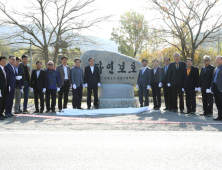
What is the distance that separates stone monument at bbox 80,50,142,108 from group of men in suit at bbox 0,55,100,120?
0.83m

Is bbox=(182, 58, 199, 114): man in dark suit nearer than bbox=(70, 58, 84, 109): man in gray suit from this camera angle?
Yes

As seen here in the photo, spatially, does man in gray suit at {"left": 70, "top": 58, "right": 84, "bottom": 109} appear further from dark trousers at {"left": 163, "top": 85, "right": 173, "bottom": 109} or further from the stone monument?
dark trousers at {"left": 163, "top": 85, "right": 173, "bottom": 109}

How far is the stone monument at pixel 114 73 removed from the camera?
8805 millimetres

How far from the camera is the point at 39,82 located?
7.22 m

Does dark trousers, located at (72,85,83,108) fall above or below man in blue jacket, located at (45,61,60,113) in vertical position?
below

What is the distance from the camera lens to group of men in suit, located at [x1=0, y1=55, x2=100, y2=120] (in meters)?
6.45

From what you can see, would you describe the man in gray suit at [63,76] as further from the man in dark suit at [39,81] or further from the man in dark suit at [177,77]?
the man in dark suit at [177,77]

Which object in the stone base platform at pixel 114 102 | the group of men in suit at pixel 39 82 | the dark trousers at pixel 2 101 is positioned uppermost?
the group of men in suit at pixel 39 82

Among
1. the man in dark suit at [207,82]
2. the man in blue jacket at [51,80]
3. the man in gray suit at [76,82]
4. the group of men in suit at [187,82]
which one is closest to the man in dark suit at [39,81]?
the man in blue jacket at [51,80]

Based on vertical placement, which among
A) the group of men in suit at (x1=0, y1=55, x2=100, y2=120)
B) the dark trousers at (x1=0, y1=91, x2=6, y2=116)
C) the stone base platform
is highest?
the group of men in suit at (x1=0, y1=55, x2=100, y2=120)

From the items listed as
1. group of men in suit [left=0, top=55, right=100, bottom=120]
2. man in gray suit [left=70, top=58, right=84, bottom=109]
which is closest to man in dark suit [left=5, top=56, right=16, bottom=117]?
group of men in suit [left=0, top=55, right=100, bottom=120]

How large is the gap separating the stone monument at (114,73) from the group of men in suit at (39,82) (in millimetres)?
835

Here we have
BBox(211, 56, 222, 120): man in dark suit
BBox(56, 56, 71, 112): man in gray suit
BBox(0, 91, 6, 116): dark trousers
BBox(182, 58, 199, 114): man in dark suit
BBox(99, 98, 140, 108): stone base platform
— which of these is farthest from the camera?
BBox(99, 98, 140, 108): stone base platform

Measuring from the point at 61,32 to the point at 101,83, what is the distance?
7.73 m
